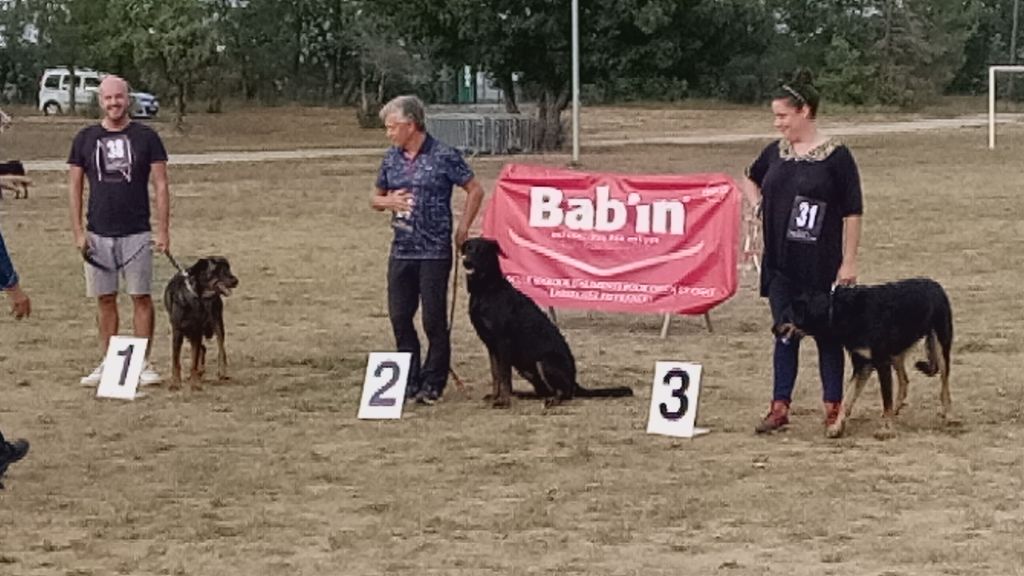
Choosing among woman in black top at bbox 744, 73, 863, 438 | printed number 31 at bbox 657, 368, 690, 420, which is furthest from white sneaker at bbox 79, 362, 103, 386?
woman in black top at bbox 744, 73, 863, 438

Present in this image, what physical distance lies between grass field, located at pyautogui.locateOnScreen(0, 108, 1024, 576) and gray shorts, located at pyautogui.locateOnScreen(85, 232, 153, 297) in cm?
64

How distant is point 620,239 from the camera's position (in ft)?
38.8

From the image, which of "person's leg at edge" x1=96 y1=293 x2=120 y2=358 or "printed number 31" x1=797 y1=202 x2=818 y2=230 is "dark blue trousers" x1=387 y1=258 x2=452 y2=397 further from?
"printed number 31" x1=797 y1=202 x2=818 y2=230

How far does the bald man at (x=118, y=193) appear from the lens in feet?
31.4

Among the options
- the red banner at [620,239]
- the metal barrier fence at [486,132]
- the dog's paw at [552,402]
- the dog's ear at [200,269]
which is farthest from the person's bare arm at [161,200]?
the metal barrier fence at [486,132]

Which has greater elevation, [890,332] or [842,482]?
[890,332]

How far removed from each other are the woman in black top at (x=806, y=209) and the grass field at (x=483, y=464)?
2.43 ft

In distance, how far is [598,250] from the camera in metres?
11.9

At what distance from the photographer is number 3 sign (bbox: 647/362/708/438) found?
845cm

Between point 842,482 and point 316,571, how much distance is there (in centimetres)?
242

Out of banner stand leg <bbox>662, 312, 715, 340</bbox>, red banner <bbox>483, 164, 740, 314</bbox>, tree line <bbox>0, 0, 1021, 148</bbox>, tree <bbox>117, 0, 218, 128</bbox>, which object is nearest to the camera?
red banner <bbox>483, 164, 740, 314</bbox>

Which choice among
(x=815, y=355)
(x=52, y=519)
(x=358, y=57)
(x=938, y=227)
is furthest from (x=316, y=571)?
(x=358, y=57)

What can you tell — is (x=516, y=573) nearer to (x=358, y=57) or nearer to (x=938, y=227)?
(x=938, y=227)

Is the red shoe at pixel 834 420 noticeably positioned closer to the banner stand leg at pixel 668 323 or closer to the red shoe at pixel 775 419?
the red shoe at pixel 775 419
